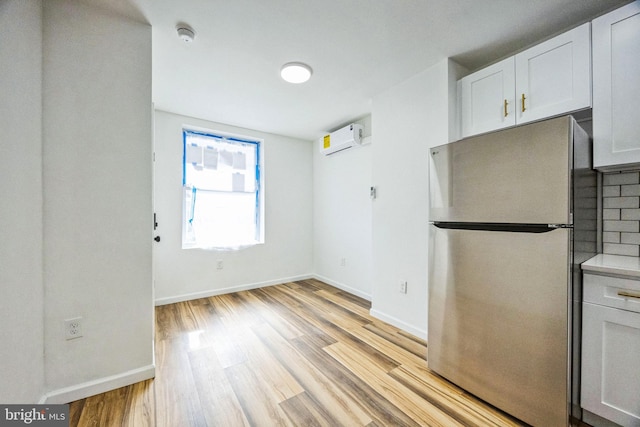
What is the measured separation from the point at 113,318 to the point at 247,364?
94 centimetres

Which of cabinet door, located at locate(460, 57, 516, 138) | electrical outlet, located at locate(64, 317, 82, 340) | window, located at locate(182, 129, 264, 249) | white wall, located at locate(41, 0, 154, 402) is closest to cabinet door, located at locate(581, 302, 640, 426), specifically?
cabinet door, located at locate(460, 57, 516, 138)

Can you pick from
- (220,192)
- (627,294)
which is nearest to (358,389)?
(627,294)

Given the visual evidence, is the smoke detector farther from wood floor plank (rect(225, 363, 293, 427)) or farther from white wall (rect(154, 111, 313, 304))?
wood floor plank (rect(225, 363, 293, 427))

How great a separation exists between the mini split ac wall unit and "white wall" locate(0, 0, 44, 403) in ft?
8.77

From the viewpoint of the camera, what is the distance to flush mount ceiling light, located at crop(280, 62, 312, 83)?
2088 mm

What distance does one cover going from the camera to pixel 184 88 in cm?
250

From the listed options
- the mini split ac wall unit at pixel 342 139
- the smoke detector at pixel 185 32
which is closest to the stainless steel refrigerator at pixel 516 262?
the mini split ac wall unit at pixel 342 139

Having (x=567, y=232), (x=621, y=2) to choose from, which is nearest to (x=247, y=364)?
(x=567, y=232)

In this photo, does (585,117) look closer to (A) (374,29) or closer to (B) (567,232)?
(B) (567,232)

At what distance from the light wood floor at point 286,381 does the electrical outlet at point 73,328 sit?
0.39 metres

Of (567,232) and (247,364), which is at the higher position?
(567,232)

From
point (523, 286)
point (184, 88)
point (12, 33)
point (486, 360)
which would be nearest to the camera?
point (12, 33)

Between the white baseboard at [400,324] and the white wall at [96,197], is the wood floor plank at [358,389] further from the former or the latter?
the white wall at [96,197]

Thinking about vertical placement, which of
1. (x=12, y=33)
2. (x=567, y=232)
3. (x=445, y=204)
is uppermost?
(x=12, y=33)
